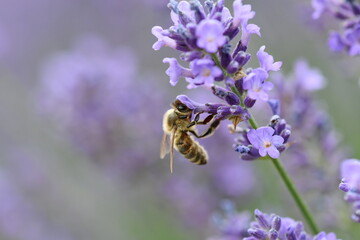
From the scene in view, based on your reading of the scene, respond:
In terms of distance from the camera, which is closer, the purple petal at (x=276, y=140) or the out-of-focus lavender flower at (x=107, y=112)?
the purple petal at (x=276, y=140)

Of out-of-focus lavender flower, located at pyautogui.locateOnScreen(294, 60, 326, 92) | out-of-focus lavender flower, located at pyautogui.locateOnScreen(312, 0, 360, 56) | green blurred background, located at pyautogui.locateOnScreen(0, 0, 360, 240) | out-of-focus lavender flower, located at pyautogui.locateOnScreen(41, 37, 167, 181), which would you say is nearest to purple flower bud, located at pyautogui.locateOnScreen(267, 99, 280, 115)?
out-of-focus lavender flower, located at pyautogui.locateOnScreen(312, 0, 360, 56)

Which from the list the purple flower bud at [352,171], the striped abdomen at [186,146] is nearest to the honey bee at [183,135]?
the striped abdomen at [186,146]

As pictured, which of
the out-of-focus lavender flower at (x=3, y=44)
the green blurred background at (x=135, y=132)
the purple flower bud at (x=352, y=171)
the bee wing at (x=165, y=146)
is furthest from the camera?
the out-of-focus lavender flower at (x=3, y=44)

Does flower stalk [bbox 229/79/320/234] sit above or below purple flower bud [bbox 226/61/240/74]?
below

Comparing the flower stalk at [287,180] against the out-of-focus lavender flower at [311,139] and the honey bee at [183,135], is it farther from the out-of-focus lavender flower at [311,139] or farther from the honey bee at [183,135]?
the out-of-focus lavender flower at [311,139]

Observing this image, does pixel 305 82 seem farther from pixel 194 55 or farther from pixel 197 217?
pixel 197 217

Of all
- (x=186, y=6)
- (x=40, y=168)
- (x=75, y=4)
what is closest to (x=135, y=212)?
(x=40, y=168)

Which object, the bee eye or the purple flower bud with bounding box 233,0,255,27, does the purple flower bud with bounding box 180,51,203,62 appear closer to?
the purple flower bud with bounding box 233,0,255,27
